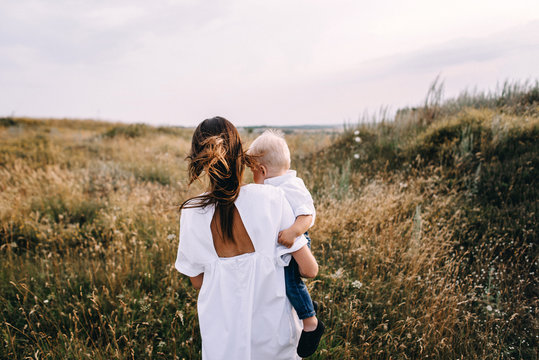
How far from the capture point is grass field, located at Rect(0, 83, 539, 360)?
8.13 feet

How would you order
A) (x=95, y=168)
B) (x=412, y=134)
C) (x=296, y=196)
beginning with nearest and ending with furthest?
(x=296, y=196)
(x=412, y=134)
(x=95, y=168)

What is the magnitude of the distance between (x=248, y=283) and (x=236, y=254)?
6.3 inches

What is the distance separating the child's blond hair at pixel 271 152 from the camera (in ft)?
5.86

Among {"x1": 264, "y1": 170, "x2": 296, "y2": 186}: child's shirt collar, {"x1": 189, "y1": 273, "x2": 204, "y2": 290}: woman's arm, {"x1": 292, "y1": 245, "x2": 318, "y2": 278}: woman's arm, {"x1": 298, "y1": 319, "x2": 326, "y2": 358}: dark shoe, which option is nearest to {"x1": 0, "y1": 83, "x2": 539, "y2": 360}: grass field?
{"x1": 298, "y1": 319, "x2": 326, "y2": 358}: dark shoe

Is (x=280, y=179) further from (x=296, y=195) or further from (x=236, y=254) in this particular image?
(x=236, y=254)

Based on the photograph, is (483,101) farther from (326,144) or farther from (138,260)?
(138,260)

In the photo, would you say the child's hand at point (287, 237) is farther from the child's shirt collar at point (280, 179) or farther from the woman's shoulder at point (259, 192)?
the child's shirt collar at point (280, 179)

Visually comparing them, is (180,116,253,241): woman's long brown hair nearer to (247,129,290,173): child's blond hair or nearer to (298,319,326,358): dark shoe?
(247,129,290,173): child's blond hair

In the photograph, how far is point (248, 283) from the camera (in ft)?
5.16

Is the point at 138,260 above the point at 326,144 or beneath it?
beneath

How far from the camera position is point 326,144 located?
7.86 metres

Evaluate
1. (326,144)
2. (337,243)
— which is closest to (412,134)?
(326,144)

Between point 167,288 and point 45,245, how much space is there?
6.67 ft

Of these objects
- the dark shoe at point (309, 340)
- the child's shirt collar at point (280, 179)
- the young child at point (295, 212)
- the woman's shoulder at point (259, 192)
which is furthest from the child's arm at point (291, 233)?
the dark shoe at point (309, 340)
